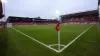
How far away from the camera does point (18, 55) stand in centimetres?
355

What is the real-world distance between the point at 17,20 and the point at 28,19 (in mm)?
5250

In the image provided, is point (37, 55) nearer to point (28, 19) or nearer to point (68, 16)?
point (28, 19)

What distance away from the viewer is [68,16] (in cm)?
6544

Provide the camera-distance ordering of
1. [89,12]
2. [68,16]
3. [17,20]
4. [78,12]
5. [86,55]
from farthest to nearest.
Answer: [68,16], [78,12], [89,12], [17,20], [86,55]

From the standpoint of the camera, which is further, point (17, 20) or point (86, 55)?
point (17, 20)

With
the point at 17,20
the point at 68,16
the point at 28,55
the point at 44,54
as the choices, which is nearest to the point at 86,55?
the point at 44,54

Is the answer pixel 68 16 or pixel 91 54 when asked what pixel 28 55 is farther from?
pixel 68 16

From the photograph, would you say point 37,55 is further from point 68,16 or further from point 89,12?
point 68,16

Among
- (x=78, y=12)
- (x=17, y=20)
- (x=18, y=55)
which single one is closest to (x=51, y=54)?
(x=18, y=55)

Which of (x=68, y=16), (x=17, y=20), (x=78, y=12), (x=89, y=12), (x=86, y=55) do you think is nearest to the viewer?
(x=86, y=55)

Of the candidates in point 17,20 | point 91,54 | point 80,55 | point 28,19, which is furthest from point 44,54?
point 28,19

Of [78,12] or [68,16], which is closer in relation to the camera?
[78,12]

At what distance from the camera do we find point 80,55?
136 inches

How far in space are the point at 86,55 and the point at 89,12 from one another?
48.9 metres
